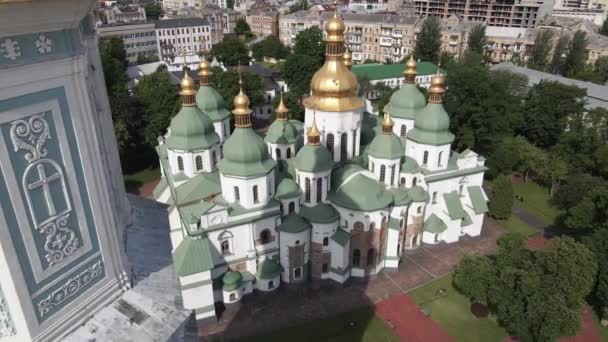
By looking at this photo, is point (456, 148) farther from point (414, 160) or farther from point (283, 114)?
point (283, 114)

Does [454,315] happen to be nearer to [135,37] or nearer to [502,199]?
[502,199]

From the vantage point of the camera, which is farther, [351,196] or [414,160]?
[414,160]

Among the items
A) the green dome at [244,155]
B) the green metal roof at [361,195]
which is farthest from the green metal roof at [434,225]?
the green dome at [244,155]

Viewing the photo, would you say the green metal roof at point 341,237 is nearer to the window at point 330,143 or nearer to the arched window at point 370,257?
the arched window at point 370,257

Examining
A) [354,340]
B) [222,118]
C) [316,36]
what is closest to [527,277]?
[354,340]

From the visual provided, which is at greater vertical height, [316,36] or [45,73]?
[45,73]

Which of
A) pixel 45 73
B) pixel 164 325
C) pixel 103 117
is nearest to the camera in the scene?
pixel 45 73
